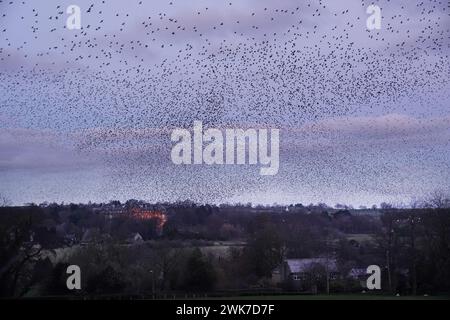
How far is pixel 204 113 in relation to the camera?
978 centimetres

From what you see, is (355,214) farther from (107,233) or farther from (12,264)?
(12,264)

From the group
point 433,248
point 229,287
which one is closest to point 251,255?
point 229,287

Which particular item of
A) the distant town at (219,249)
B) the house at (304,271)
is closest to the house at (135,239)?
the distant town at (219,249)

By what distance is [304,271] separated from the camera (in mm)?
9766

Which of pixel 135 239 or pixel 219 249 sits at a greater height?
pixel 135 239

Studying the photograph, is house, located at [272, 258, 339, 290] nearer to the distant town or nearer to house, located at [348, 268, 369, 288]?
the distant town

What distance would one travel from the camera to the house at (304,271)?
9.75m

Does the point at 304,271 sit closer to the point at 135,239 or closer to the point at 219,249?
the point at 219,249

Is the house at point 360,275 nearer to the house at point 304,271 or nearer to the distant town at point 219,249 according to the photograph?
the distant town at point 219,249

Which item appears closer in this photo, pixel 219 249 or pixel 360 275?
pixel 360 275

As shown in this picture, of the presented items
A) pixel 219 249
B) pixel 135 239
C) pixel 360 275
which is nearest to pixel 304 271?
pixel 360 275

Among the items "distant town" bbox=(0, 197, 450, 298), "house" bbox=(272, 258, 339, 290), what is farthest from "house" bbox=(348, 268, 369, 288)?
"house" bbox=(272, 258, 339, 290)

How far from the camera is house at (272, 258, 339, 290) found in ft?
32.0
